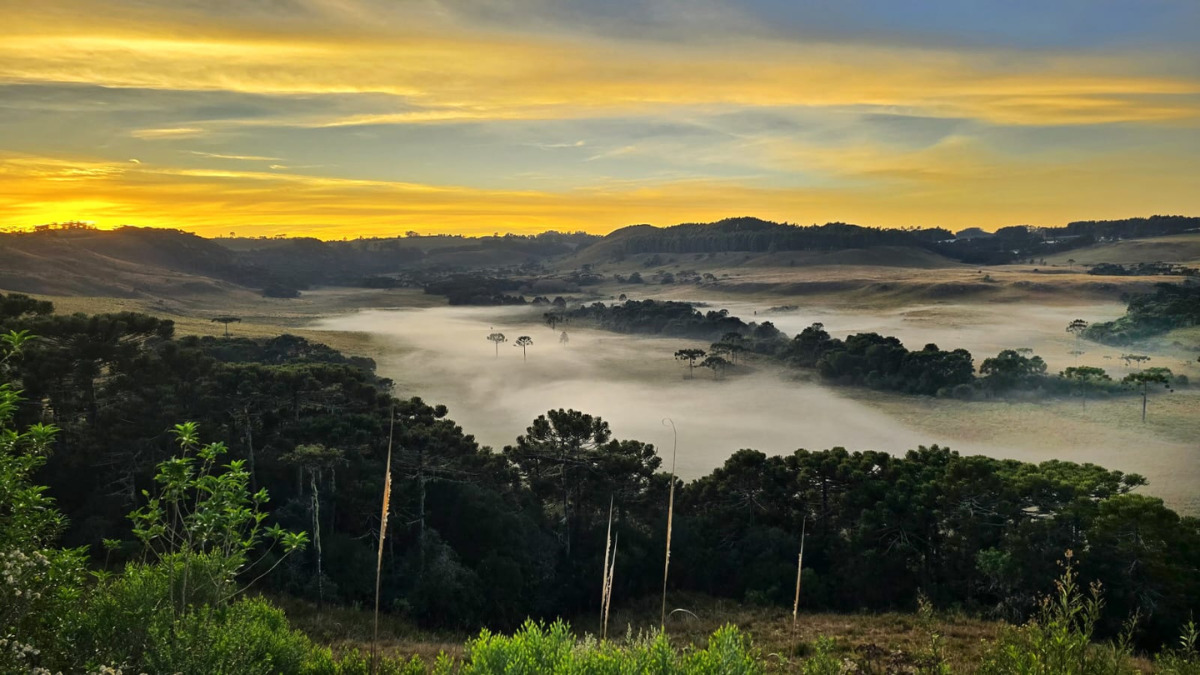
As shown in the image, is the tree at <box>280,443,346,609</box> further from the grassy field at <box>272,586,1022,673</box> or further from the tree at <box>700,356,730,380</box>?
the tree at <box>700,356,730,380</box>

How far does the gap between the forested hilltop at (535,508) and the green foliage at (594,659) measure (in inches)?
667

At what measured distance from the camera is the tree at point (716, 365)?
383 ft

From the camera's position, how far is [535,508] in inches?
1714

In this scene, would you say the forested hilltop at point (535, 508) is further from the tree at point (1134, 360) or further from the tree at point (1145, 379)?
the tree at point (1134, 360)

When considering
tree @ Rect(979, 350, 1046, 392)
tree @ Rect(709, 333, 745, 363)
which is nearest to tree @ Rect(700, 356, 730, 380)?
tree @ Rect(709, 333, 745, 363)

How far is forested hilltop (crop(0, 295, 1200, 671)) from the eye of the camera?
32.7 m

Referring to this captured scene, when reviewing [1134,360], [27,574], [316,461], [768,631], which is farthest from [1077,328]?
[27,574]

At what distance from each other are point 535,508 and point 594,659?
30.6 m

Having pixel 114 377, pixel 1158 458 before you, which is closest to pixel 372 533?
pixel 114 377

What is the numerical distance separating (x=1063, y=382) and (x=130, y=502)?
106 meters

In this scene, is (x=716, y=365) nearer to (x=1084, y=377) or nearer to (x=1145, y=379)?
(x=1084, y=377)

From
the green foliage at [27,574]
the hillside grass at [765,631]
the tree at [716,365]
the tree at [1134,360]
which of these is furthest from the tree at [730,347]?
the green foliage at [27,574]

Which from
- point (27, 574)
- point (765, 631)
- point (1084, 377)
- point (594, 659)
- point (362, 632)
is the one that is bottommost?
point (362, 632)

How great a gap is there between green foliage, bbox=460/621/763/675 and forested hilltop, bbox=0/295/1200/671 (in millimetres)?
16935
